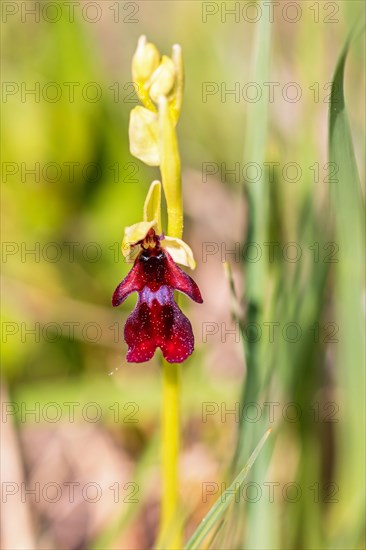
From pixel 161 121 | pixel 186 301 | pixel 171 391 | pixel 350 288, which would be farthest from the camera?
pixel 186 301

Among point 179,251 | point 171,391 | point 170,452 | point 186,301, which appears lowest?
point 170,452

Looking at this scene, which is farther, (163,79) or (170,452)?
(170,452)

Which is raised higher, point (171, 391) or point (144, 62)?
point (144, 62)

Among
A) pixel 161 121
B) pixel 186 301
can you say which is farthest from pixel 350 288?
pixel 186 301

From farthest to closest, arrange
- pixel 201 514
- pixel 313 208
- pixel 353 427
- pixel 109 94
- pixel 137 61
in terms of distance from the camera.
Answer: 1. pixel 109 94
2. pixel 201 514
3. pixel 313 208
4. pixel 353 427
5. pixel 137 61

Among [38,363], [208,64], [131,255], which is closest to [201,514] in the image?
[38,363]

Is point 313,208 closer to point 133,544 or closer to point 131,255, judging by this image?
point 131,255

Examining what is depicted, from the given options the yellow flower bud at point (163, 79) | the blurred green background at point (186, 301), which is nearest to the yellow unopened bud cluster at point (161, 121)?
the yellow flower bud at point (163, 79)

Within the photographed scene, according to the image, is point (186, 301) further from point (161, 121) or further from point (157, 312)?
point (161, 121)
